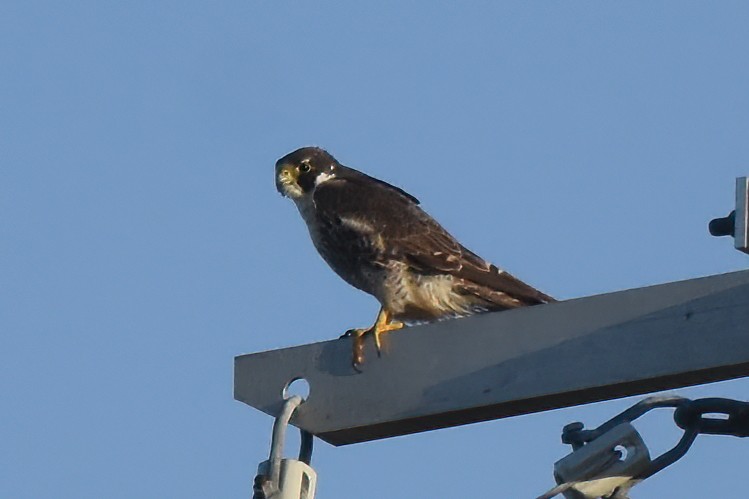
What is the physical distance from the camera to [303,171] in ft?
21.9

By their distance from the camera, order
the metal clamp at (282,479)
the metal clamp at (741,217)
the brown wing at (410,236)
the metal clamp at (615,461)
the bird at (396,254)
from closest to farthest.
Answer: the metal clamp at (741,217) < the metal clamp at (615,461) < the metal clamp at (282,479) < the brown wing at (410,236) < the bird at (396,254)

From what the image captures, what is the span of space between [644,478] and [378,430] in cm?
69

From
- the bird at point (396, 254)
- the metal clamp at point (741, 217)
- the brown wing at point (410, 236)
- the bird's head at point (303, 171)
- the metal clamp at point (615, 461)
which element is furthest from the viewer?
the bird's head at point (303, 171)

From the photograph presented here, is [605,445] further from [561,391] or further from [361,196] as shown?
[361,196]

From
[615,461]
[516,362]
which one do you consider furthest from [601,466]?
[516,362]

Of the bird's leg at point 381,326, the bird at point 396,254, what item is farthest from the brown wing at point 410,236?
the bird's leg at point 381,326

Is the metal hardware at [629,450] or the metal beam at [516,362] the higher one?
the metal beam at [516,362]

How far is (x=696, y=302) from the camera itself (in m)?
3.03

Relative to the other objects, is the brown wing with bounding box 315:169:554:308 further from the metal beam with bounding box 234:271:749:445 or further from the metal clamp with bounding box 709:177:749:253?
the metal clamp with bounding box 709:177:749:253

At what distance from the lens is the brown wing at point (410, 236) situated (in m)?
5.42

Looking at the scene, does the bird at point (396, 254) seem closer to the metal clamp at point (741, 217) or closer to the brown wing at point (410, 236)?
the brown wing at point (410, 236)

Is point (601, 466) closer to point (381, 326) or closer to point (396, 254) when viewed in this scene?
point (381, 326)

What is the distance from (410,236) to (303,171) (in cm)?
92

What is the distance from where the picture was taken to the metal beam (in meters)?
3.00
